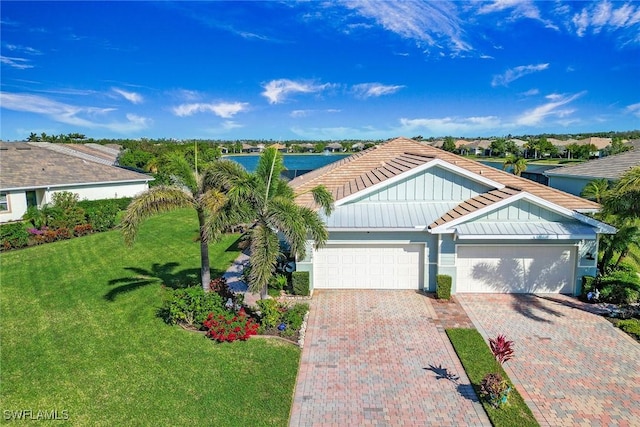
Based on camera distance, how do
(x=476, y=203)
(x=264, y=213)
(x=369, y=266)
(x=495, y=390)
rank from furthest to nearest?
(x=369, y=266), (x=476, y=203), (x=264, y=213), (x=495, y=390)

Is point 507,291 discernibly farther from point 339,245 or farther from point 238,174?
point 238,174

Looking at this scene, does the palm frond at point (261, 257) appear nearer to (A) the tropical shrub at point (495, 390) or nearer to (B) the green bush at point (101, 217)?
(A) the tropical shrub at point (495, 390)

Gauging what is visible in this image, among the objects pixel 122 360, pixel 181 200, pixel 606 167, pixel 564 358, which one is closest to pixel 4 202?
pixel 181 200

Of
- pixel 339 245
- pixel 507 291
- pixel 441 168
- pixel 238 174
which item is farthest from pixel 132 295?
pixel 507 291

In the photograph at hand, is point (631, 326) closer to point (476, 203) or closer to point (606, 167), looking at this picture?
point (476, 203)

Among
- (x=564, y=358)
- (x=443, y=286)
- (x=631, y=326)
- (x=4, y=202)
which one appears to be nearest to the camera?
(x=564, y=358)

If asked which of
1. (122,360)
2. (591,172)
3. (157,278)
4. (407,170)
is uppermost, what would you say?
(407,170)

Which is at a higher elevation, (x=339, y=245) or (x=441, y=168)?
(x=441, y=168)

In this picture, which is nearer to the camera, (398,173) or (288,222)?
(288,222)
